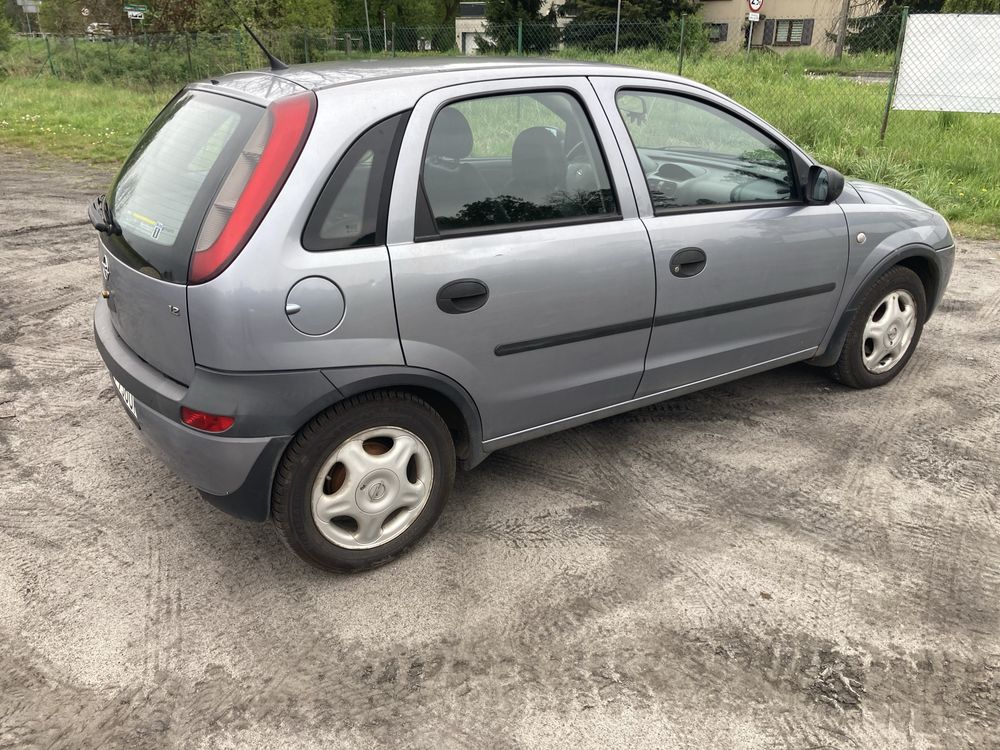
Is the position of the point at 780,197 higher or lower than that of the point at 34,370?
higher

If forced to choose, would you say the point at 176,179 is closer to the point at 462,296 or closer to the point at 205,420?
the point at 205,420

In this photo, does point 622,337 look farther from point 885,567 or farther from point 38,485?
point 38,485

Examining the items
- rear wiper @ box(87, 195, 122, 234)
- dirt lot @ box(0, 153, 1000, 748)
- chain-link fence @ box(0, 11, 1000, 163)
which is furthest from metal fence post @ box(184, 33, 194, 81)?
rear wiper @ box(87, 195, 122, 234)

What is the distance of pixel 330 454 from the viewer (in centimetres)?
284

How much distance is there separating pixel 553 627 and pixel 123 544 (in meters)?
1.71

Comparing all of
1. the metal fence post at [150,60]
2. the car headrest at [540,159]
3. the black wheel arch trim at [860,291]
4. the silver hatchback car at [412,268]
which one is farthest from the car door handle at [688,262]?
the metal fence post at [150,60]

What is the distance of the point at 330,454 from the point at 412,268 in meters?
0.70

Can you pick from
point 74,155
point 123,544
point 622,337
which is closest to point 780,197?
point 622,337

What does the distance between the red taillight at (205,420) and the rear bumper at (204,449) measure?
0.8 inches

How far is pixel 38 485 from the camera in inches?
142

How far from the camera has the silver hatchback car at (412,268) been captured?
8.72 feet

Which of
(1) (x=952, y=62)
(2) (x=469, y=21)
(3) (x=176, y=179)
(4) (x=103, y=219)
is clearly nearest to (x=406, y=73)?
(3) (x=176, y=179)

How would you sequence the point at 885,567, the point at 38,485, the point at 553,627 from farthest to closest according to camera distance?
the point at 38,485, the point at 885,567, the point at 553,627

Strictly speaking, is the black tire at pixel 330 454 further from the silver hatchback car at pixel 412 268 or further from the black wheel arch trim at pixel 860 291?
the black wheel arch trim at pixel 860 291
